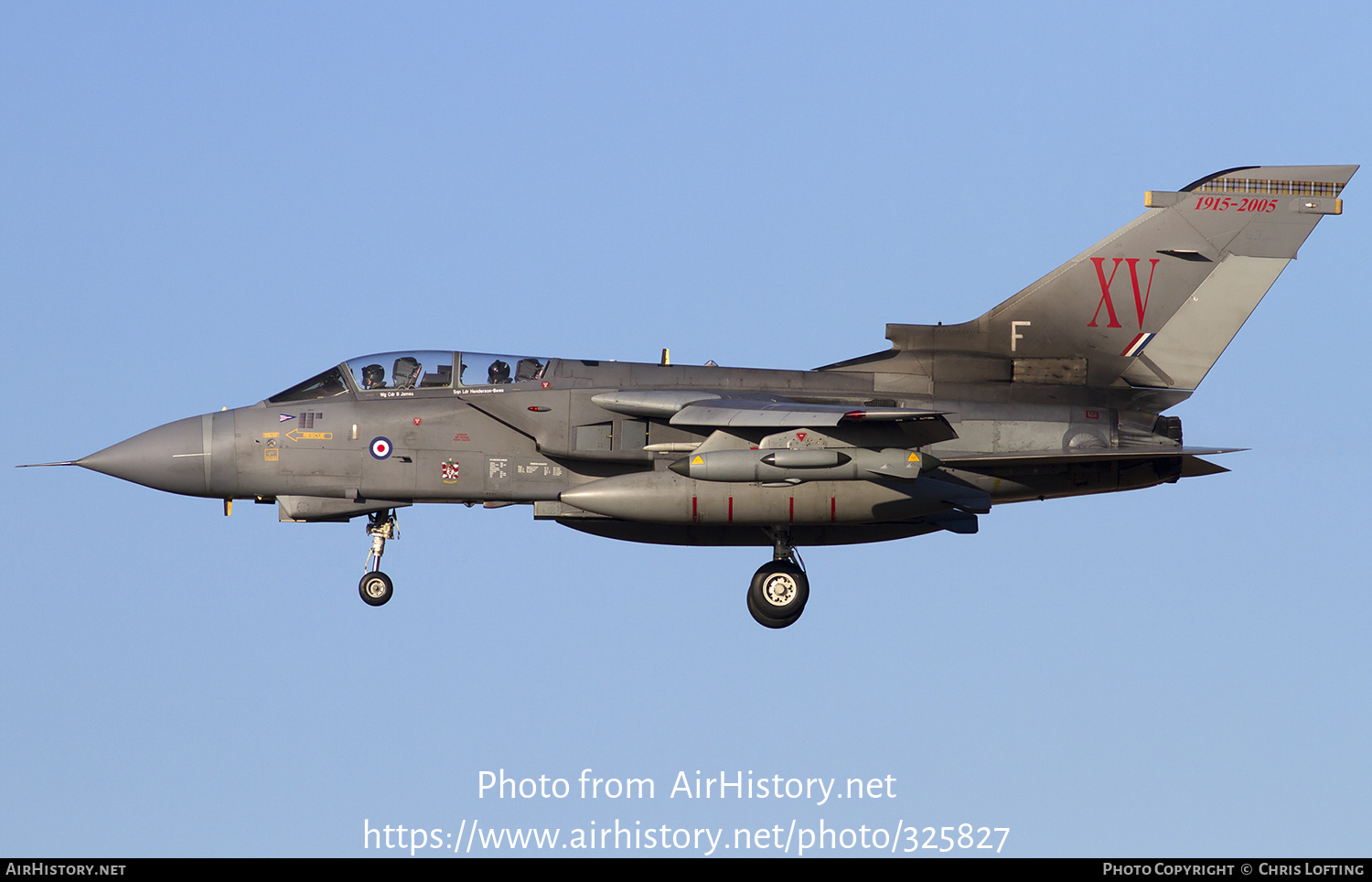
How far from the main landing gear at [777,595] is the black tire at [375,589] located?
447cm

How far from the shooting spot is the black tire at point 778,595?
2109cm

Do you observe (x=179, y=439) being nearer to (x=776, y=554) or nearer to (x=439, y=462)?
(x=439, y=462)

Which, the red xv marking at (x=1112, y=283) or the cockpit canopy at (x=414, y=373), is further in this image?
the red xv marking at (x=1112, y=283)

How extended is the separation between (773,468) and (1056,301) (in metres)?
4.92

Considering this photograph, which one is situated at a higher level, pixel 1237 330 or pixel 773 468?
pixel 1237 330

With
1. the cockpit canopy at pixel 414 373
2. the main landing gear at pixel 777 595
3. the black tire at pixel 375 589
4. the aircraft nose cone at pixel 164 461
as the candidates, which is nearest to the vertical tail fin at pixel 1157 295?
the main landing gear at pixel 777 595

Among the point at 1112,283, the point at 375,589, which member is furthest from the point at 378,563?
the point at 1112,283

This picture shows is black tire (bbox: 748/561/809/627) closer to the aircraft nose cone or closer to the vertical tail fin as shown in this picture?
the vertical tail fin

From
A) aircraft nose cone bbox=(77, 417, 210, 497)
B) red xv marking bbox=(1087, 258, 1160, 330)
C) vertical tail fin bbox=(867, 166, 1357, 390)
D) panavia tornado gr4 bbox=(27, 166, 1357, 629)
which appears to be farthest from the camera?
red xv marking bbox=(1087, 258, 1160, 330)

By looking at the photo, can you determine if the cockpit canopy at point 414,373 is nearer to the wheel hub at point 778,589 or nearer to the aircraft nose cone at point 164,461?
the aircraft nose cone at point 164,461

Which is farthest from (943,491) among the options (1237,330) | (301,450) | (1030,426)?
(301,450)

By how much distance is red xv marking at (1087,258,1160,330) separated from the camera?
852 inches

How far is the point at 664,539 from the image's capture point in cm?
2180

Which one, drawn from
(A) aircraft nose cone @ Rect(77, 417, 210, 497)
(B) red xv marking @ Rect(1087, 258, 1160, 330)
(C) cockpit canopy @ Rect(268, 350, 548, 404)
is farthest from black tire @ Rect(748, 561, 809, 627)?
(A) aircraft nose cone @ Rect(77, 417, 210, 497)
